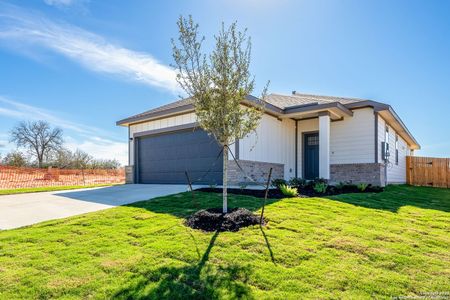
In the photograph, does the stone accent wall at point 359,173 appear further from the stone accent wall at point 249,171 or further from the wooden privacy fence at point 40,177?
the wooden privacy fence at point 40,177

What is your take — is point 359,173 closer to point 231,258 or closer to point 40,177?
point 231,258

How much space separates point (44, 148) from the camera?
38.7 m

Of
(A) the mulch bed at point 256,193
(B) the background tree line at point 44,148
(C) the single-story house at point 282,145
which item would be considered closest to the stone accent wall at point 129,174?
(C) the single-story house at point 282,145

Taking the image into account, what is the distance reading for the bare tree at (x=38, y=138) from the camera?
122 feet

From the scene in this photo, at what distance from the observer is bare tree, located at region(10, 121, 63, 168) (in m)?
37.3

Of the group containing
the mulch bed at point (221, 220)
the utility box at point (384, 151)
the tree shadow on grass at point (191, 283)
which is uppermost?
the utility box at point (384, 151)

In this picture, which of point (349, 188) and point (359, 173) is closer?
point (349, 188)

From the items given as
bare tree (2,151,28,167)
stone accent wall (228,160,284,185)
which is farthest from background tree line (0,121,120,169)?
stone accent wall (228,160,284,185)

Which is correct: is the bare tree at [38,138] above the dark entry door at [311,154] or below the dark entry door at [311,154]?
above

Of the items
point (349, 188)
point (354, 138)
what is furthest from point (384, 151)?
point (349, 188)

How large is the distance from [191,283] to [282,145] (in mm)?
10946

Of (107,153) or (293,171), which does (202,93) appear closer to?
(293,171)

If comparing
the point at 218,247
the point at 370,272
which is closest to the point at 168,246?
the point at 218,247

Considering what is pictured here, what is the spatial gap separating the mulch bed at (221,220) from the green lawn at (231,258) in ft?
0.75
